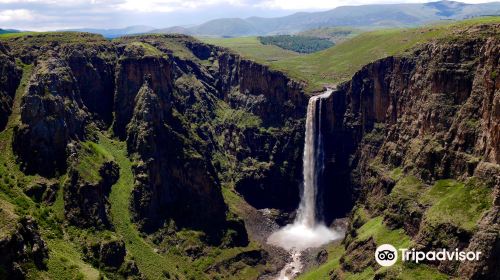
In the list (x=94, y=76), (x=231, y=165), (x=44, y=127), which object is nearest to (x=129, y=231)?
(x=44, y=127)

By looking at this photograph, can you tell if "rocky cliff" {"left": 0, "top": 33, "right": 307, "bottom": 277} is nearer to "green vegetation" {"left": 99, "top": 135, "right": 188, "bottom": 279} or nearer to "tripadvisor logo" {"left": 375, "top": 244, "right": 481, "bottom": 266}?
"green vegetation" {"left": 99, "top": 135, "right": 188, "bottom": 279}

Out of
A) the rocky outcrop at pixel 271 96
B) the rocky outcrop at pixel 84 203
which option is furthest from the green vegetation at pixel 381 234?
the rocky outcrop at pixel 271 96

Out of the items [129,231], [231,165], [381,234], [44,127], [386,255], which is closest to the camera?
[386,255]

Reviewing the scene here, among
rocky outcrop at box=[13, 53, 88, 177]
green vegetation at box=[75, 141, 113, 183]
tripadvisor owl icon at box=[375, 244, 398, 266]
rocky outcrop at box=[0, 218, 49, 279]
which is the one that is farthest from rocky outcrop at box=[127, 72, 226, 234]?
tripadvisor owl icon at box=[375, 244, 398, 266]

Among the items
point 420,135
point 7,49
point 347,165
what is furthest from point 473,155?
point 7,49

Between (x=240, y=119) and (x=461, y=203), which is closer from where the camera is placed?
(x=461, y=203)

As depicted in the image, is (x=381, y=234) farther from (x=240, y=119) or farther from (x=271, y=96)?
(x=240, y=119)

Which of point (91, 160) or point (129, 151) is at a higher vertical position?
point (91, 160)

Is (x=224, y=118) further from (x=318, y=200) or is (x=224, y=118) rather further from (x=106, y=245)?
(x=106, y=245)
